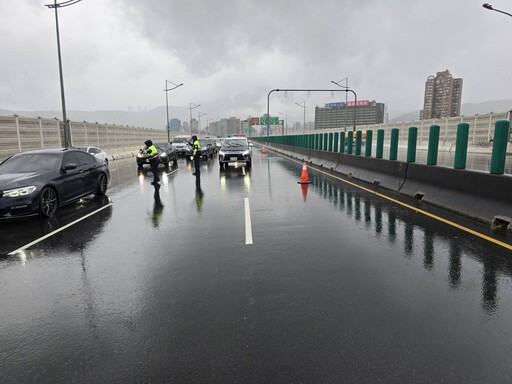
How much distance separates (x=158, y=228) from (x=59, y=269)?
7.93ft

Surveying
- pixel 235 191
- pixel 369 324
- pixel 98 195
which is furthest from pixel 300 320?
pixel 98 195

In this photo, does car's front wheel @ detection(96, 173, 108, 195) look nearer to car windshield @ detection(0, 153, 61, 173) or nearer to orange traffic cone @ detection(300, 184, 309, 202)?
car windshield @ detection(0, 153, 61, 173)

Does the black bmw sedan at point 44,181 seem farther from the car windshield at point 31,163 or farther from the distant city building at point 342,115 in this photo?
the distant city building at point 342,115

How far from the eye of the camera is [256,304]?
3.96 meters

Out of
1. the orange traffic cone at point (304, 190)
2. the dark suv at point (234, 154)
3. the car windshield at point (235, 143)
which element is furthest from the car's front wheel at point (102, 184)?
the car windshield at point (235, 143)

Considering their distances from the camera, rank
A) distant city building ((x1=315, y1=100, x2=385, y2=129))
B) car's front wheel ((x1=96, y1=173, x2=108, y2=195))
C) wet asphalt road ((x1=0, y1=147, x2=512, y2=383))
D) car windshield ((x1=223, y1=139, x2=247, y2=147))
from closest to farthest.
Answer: wet asphalt road ((x1=0, y1=147, x2=512, y2=383))
car's front wheel ((x1=96, y1=173, x2=108, y2=195))
car windshield ((x1=223, y1=139, x2=247, y2=147))
distant city building ((x1=315, y1=100, x2=385, y2=129))

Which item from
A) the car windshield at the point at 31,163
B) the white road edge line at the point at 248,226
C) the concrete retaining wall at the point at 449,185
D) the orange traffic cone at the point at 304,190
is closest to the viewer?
the white road edge line at the point at 248,226

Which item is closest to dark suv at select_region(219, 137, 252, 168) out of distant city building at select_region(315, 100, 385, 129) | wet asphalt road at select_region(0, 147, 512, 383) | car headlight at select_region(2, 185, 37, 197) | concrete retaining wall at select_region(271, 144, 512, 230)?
concrete retaining wall at select_region(271, 144, 512, 230)

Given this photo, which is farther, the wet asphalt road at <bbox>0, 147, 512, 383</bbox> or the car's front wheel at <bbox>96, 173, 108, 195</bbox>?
the car's front wheel at <bbox>96, 173, 108, 195</bbox>

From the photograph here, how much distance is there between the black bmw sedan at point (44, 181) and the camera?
25.3 feet

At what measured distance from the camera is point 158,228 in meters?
7.42

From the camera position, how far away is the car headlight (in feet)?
24.9

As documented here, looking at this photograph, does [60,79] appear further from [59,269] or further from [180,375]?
[180,375]

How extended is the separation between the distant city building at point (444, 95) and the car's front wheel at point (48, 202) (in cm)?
15143
